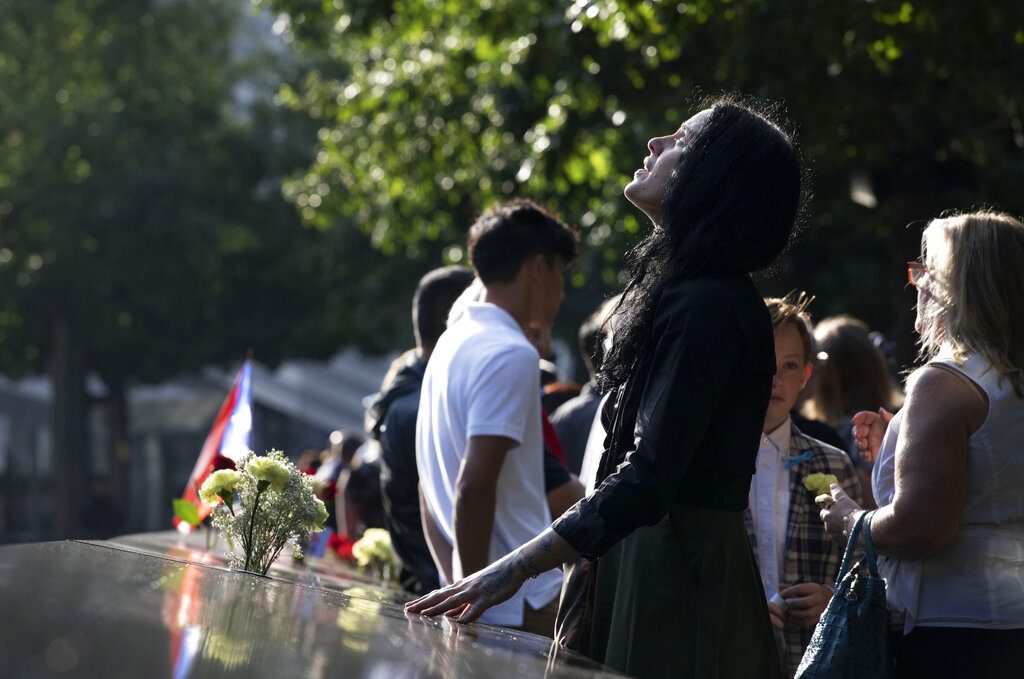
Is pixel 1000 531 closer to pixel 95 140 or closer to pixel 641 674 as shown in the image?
pixel 641 674

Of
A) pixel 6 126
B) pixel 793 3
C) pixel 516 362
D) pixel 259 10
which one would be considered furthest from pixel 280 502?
pixel 6 126

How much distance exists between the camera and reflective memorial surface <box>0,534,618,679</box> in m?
1.78

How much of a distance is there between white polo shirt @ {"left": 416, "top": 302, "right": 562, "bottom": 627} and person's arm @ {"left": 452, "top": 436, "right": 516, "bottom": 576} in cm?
4

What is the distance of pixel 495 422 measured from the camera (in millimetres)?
4062

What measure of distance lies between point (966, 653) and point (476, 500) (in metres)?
1.41

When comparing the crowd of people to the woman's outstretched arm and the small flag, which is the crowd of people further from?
the small flag

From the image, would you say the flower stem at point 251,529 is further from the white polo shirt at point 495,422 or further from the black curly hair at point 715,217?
the black curly hair at point 715,217

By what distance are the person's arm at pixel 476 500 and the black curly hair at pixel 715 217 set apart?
1.16m

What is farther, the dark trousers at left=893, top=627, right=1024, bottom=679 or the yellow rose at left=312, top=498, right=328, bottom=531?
the yellow rose at left=312, top=498, right=328, bottom=531

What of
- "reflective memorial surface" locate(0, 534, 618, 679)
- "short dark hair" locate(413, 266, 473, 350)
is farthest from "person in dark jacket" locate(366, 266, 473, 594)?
"reflective memorial surface" locate(0, 534, 618, 679)

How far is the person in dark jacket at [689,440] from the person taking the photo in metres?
2.69

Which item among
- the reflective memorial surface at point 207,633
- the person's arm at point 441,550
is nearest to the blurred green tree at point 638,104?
the person's arm at point 441,550

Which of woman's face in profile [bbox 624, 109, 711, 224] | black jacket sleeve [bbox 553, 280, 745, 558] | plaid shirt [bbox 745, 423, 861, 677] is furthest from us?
plaid shirt [bbox 745, 423, 861, 677]

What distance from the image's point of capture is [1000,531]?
3.11 meters
